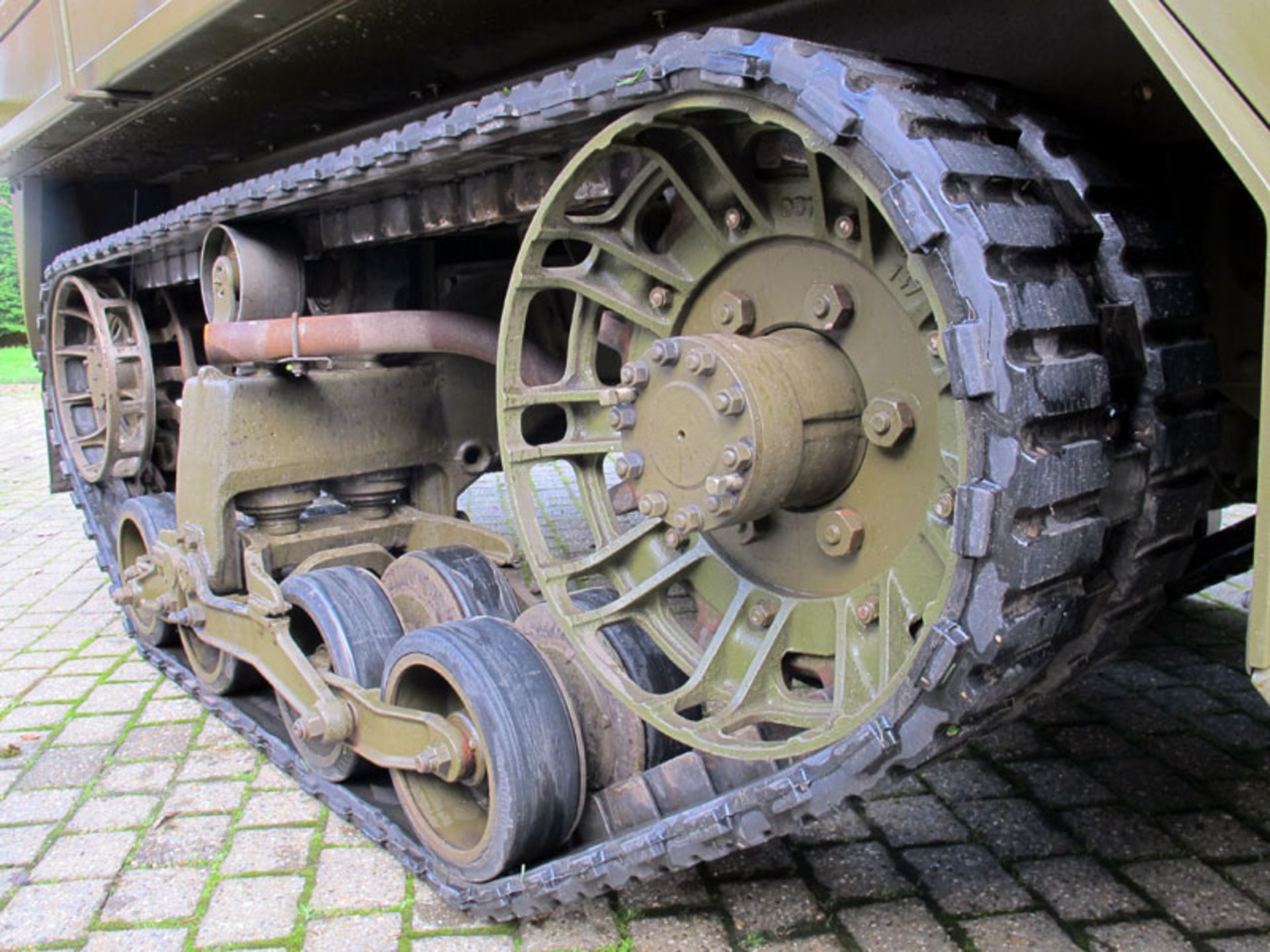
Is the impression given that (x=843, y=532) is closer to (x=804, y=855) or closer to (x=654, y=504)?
(x=654, y=504)

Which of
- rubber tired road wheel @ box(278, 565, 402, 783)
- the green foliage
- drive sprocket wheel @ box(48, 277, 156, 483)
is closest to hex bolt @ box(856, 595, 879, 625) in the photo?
rubber tired road wheel @ box(278, 565, 402, 783)

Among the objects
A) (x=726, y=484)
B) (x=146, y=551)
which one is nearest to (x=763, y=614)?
(x=726, y=484)

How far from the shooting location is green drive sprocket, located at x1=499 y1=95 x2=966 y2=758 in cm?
197

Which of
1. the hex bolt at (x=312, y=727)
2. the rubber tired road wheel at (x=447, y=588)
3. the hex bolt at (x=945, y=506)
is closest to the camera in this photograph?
the hex bolt at (x=945, y=506)

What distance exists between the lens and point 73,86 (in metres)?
3.61

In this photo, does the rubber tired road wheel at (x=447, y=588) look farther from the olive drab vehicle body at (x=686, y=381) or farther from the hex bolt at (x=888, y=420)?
the hex bolt at (x=888, y=420)

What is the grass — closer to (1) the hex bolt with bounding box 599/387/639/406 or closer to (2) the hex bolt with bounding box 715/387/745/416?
(1) the hex bolt with bounding box 599/387/639/406

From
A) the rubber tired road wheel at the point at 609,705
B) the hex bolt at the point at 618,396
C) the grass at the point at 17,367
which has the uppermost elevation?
the hex bolt at the point at 618,396

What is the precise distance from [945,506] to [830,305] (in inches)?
18.2

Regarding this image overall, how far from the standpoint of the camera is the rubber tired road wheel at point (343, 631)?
124 inches

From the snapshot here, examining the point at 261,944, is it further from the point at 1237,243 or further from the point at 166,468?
the point at 166,468

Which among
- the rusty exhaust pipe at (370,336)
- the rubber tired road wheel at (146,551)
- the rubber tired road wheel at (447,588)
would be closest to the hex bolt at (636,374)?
the rusty exhaust pipe at (370,336)

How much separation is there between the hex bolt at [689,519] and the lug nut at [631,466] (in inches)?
5.5

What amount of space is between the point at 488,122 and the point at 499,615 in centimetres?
135
